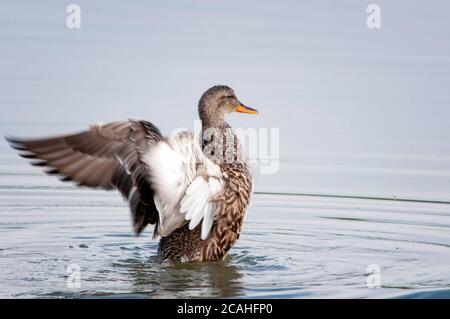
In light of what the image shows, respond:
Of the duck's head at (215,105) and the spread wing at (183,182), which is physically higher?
the duck's head at (215,105)

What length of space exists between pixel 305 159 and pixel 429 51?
3.64 metres

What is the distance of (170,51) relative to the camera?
14.1 meters

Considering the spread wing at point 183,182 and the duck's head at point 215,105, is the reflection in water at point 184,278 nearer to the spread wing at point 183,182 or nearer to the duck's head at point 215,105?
A: the spread wing at point 183,182

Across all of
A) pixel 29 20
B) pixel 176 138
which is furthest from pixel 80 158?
pixel 29 20

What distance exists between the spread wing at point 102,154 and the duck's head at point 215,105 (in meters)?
1.66

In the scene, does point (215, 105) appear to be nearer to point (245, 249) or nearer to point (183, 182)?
point (245, 249)

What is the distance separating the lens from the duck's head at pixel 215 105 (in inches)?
376

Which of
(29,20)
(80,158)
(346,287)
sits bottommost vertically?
(346,287)

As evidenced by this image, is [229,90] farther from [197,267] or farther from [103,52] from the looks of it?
[103,52]

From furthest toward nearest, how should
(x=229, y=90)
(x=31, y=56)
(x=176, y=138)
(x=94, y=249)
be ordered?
1. (x=31, y=56)
2. (x=229, y=90)
3. (x=94, y=249)
4. (x=176, y=138)

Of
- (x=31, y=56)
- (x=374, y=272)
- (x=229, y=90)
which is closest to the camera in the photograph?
(x=374, y=272)

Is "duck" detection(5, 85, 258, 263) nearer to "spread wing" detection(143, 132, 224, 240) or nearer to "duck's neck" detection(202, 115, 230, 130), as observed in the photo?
"spread wing" detection(143, 132, 224, 240)

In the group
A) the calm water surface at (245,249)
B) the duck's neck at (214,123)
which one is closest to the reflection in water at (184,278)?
the calm water surface at (245,249)

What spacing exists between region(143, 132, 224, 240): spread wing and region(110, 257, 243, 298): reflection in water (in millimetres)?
292
